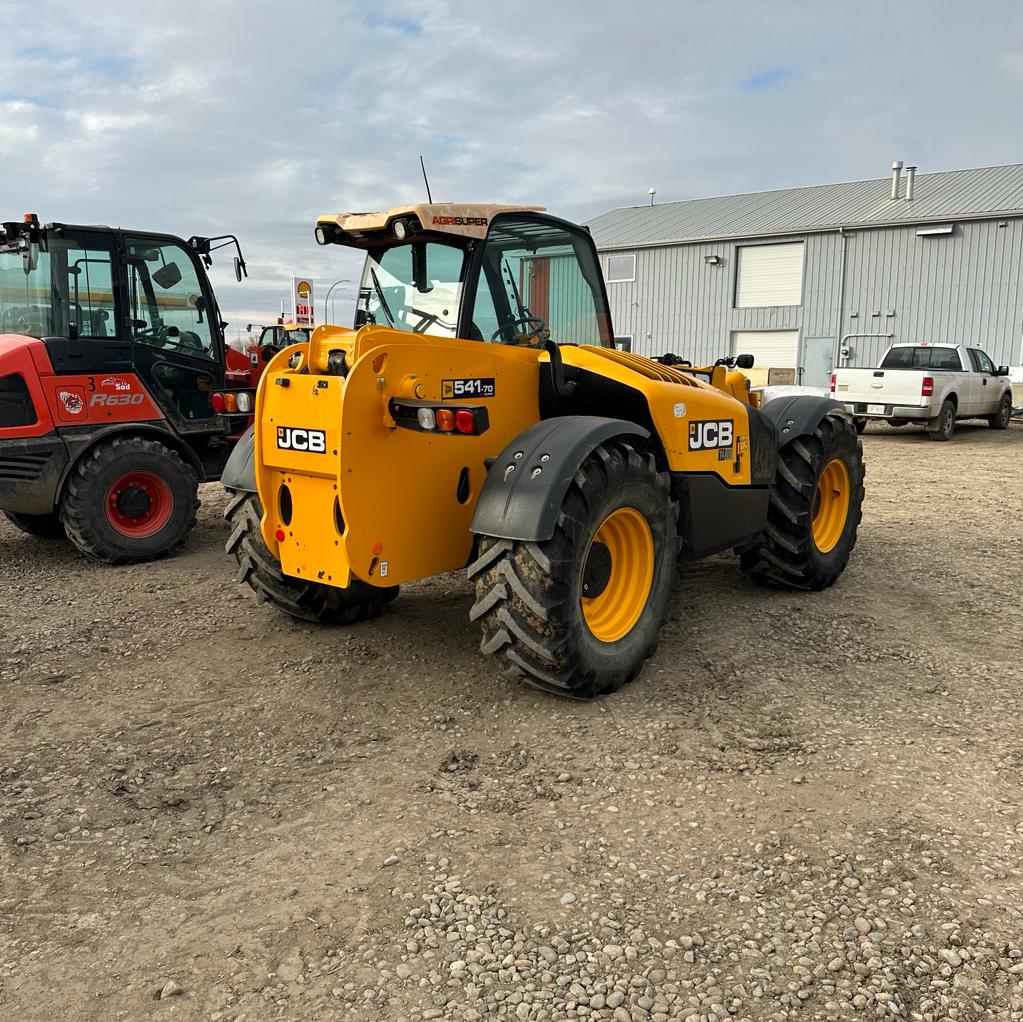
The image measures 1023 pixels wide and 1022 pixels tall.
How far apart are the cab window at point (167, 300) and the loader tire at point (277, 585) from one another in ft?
10.1

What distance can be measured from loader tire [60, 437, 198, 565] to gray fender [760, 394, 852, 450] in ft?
15.2

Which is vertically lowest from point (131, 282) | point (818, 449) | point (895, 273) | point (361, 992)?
point (361, 992)

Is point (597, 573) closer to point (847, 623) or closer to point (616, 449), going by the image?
point (616, 449)

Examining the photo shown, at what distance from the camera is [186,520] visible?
754cm

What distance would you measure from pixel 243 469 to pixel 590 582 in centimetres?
206

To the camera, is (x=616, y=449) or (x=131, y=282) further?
(x=131, y=282)

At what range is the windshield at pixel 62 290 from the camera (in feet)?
23.5

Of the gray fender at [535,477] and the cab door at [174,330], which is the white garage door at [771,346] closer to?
the cab door at [174,330]

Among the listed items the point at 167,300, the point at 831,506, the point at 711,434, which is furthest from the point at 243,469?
the point at 831,506

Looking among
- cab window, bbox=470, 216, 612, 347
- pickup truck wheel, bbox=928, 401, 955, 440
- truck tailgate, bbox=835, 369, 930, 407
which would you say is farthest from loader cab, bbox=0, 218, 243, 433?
pickup truck wheel, bbox=928, 401, 955, 440

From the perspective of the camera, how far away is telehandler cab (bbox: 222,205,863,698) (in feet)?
13.2

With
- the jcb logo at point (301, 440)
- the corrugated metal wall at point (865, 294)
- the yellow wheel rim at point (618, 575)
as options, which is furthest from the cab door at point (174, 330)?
the corrugated metal wall at point (865, 294)

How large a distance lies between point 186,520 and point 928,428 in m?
14.8

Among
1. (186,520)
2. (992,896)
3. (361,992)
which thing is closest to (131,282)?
(186,520)
